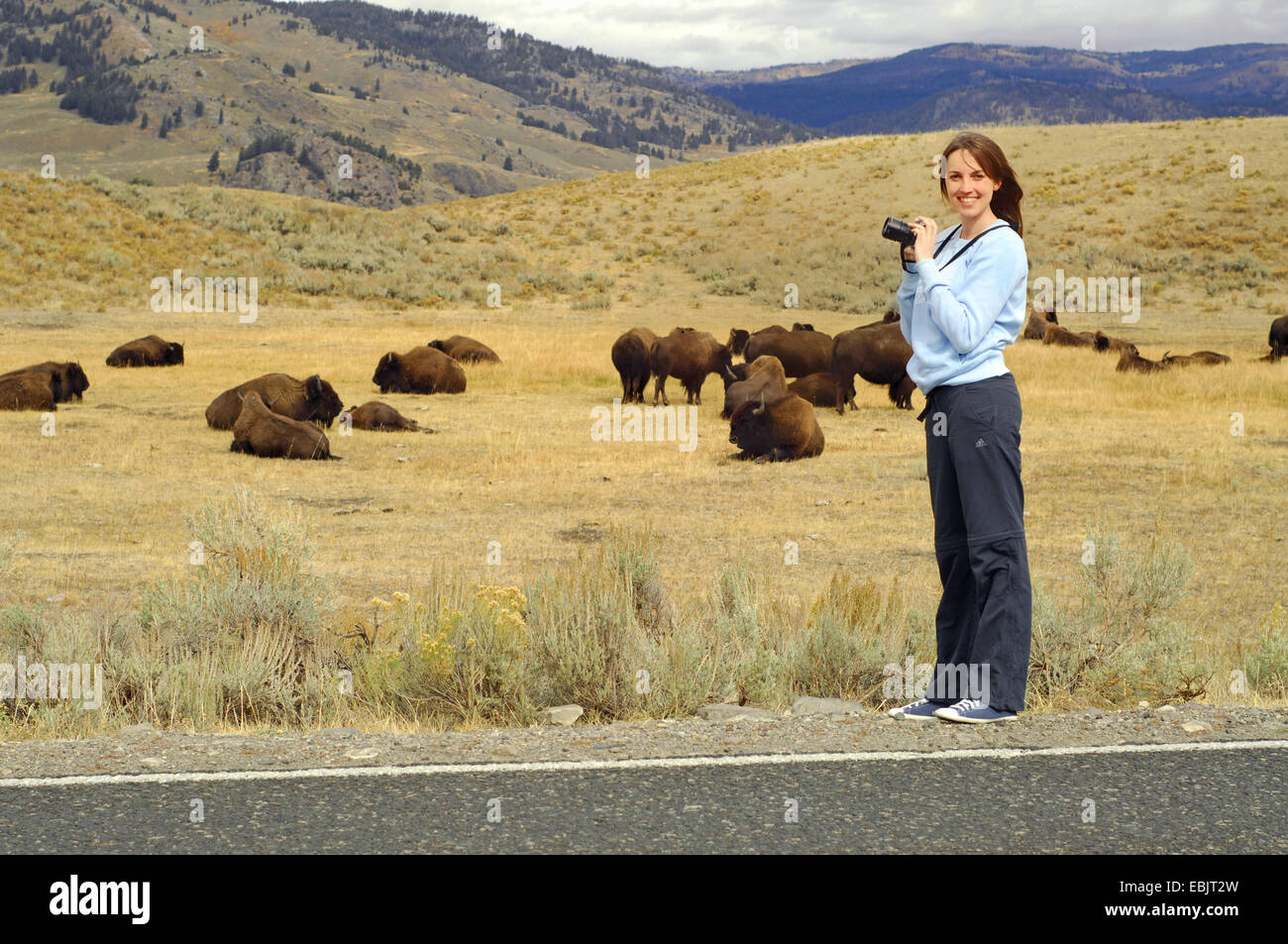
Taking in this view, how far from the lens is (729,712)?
6035 millimetres

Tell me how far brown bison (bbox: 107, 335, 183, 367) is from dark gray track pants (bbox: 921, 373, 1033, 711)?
72.1 ft

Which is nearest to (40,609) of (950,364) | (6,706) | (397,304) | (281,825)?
(6,706)

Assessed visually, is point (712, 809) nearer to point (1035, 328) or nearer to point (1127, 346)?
point (1127, 346)

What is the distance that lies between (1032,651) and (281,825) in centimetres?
412

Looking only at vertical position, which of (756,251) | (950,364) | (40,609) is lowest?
(40,609)

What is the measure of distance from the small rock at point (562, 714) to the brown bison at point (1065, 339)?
1020 inches

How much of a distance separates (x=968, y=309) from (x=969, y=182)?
0.54m

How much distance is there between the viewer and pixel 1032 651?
22.4ft

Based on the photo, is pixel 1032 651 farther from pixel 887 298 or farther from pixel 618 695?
pixel 887 298

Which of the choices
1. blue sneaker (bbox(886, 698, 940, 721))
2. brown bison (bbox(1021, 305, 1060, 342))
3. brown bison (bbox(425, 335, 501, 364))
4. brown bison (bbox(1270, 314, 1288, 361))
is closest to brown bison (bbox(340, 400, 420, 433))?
brown bison (bbox(425, 335, 501, 364))

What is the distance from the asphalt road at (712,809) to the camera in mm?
4039

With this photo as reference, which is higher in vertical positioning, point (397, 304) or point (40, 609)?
point (397, 304)

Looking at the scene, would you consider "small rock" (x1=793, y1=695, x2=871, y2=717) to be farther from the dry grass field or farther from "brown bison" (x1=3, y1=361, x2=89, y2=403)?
"brown bison" (x1=3, y1=361, x2=89, y2=403)

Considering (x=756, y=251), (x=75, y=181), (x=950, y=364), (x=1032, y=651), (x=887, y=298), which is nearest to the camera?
(x=950, y=364)
